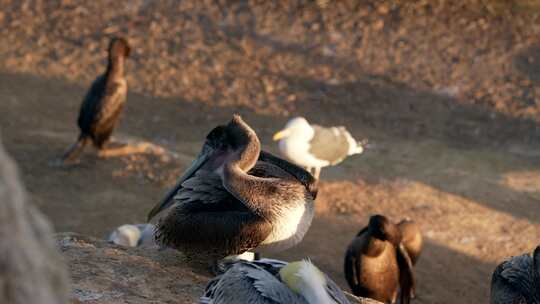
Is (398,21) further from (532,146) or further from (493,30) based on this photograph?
(532,146)

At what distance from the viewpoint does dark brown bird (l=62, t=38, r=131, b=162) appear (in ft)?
33.7

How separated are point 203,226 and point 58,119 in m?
6.55

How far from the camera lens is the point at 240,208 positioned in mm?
5855

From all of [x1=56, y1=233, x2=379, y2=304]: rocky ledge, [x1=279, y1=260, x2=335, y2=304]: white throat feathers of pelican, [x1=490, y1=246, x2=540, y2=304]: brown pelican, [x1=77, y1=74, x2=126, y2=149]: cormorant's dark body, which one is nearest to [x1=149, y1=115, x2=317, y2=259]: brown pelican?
[x1=56, y1=233, x2=379, y2=304]: rocky ledge

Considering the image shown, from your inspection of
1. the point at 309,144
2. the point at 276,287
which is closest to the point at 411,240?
the point at 309,144

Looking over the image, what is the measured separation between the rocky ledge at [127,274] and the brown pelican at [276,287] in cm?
60

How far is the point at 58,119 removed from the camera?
11.7 meters

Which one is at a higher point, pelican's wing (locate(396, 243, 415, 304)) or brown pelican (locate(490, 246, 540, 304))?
brown pelican (locate(490, 246, 540, 304))

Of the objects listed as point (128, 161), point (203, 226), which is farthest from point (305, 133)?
point (203, 226)

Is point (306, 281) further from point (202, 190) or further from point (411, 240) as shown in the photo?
point (411, 240)

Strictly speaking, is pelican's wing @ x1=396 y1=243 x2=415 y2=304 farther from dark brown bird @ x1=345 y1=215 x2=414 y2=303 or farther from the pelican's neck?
the pelican's neck

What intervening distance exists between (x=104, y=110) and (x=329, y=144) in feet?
8.85

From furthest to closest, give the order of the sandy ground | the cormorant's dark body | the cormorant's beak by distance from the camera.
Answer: the cormorant's dark body, the sandy ground, the cormorant's beak

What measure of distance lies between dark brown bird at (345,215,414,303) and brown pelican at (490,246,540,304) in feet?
4.15
